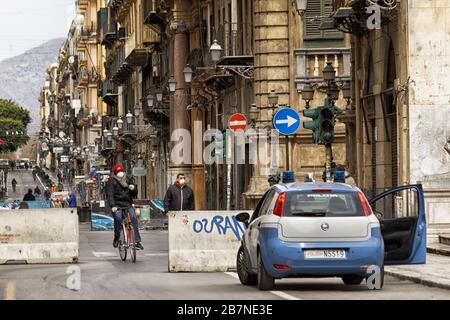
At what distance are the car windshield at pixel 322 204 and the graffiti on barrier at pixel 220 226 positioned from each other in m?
5.35

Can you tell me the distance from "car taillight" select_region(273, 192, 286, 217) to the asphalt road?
1.00 metres

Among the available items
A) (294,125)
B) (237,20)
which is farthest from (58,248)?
(237,20)

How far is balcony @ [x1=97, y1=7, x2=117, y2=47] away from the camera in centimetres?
10175

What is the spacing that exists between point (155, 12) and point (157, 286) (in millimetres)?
49805

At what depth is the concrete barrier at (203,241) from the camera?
25.7 metres

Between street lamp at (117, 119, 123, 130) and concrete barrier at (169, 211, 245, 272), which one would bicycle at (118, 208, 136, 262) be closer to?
concrete barrier at (169, 211, 245, 272)

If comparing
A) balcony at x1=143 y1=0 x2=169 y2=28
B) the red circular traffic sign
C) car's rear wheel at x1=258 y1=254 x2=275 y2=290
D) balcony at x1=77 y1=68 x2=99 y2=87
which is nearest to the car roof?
car's rear wheel at x1=258 y1=254 x2=275 y2=290

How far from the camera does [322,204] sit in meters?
20.5

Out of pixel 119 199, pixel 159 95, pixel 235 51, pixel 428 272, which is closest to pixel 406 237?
pixel 428 272

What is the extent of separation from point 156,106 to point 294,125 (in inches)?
1457

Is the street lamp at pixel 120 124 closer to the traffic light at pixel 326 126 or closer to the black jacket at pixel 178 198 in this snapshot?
the traffic light at pixel 326 126

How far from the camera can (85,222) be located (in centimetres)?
7038

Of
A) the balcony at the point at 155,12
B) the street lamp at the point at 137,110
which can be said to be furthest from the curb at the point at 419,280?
the street lamp at the point at 137,110
